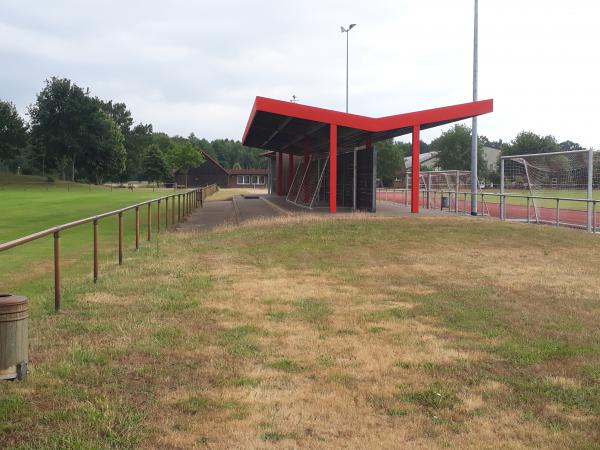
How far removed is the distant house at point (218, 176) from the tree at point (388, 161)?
20398mm

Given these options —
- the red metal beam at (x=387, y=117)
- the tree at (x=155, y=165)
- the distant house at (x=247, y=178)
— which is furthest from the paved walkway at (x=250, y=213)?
the distant house at (x=247, y=178)

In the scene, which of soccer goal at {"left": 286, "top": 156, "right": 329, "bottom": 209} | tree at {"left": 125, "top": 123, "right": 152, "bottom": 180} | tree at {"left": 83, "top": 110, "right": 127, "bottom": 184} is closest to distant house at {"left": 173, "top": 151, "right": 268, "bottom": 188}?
tree at {"left": 125, "top": 123, "right": 152, "bottom": 180}

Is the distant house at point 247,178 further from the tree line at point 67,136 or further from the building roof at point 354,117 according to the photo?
the building roof at point 354,117

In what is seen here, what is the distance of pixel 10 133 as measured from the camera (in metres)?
80.0

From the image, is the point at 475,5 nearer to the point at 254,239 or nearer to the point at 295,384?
the point at 254,239

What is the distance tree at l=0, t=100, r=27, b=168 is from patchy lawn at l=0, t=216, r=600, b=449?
79.1m

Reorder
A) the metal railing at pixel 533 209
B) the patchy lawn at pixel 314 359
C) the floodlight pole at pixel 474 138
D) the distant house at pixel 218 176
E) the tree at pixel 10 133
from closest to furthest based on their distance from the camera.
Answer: the patchy lawn at pixel 314 359 → the metal railing at pixel 533 209 → the floodlight pole at pixel 474 138 → the tree at pixel 10 133 → the distant house at pixel 218 176

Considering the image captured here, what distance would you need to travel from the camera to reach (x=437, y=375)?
4.62m

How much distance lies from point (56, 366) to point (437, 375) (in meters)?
2.96

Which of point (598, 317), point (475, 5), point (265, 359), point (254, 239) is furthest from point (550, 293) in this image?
point (475, 5)

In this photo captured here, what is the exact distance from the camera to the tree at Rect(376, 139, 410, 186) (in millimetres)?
89250

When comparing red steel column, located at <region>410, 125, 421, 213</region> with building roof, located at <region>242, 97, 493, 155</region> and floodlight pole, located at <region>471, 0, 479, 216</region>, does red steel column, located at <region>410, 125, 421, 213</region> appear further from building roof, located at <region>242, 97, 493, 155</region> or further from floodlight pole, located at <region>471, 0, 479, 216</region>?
floodlight pole, located at <region>471, 0, 479, 216</region>

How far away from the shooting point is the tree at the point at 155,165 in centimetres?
9688

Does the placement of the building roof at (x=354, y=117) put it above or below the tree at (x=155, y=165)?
below
